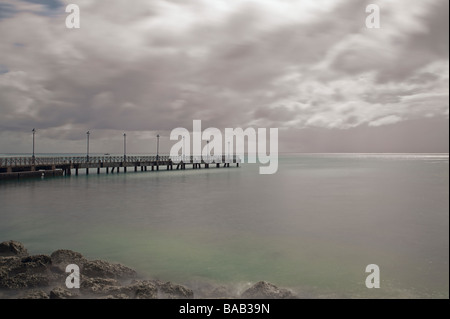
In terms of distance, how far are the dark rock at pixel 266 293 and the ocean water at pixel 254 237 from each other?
3.26ft

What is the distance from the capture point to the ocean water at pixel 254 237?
12.8 metres

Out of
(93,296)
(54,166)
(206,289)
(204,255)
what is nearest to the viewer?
(93,296)

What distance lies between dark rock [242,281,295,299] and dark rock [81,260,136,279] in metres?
4.75

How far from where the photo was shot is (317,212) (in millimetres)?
29516

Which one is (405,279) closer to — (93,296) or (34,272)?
(93,296)

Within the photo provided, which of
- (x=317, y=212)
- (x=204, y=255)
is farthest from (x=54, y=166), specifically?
(x=204, y=255)

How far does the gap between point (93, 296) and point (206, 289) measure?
3669 millimetres

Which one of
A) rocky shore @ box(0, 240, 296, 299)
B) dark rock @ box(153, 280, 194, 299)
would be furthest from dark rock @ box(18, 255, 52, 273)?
dark rock @ box(153, 280, 194, 299)

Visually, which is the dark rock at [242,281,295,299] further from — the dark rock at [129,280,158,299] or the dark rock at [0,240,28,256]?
the dark rock at [0,240,28,256]

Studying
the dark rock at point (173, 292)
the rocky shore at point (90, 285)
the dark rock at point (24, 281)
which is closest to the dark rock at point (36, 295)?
the rocky shore at point (90, 285)

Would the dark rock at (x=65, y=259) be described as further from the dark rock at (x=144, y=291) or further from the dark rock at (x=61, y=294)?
the dark rock at (x=144, y=291)

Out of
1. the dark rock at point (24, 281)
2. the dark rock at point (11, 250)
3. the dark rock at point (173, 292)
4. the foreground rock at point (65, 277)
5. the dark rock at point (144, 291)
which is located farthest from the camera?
the dark rock at point (11, 250)

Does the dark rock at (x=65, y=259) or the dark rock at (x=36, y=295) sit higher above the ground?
the dark rock at (x=65, y=259)

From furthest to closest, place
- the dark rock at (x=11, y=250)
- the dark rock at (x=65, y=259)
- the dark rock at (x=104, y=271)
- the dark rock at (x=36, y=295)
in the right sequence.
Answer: the dark rock at (x=11, y=250), the dark rock at (x=65, y=259), the dark rock at (x=104, y=271), the dark rock at (x=36, y=295)
